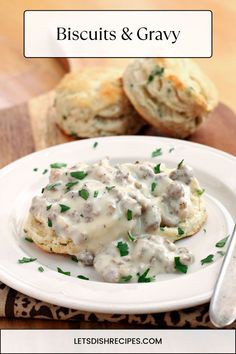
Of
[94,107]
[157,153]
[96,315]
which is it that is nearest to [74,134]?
[94,107]

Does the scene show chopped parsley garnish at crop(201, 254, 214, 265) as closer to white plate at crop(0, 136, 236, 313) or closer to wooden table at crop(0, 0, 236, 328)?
white plate at crop(0, 136, 236, 313)

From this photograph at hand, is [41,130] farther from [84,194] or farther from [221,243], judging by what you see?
[221,243]

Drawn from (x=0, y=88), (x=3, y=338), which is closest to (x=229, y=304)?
(x=3, y=338)

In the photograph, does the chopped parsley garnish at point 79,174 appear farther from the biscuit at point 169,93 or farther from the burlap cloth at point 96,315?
the biscuit at point 169,93

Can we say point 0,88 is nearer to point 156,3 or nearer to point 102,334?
point 156,3

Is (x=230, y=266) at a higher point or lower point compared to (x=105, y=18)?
lower

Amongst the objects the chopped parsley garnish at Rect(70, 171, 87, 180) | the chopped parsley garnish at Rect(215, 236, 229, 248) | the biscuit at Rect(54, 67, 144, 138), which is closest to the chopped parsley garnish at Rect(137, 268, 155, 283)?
the chopped parsley garnish at Rect(215, 236, 229, 248)

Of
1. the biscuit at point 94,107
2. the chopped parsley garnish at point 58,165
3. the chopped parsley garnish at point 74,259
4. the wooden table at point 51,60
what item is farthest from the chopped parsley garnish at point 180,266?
the wooden table at point 51,60
